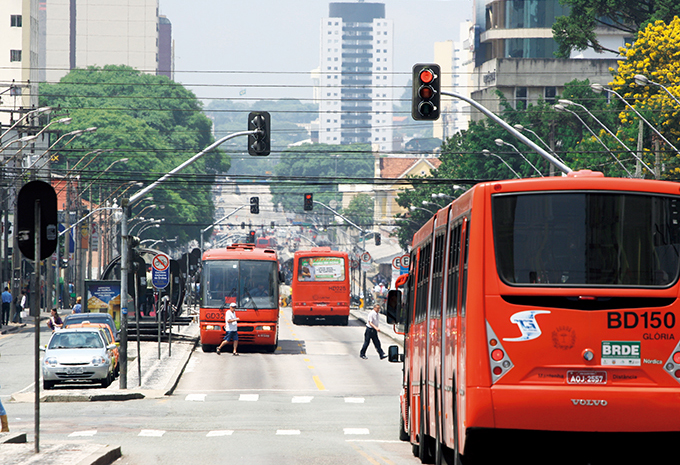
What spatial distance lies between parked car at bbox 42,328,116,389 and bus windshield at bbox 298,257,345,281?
25504 millimetres

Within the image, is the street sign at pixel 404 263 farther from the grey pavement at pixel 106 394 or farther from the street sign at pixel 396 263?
the grey pavement at pixel 106 394

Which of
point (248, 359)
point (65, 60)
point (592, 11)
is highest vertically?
point (65, 60)

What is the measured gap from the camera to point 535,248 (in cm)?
928

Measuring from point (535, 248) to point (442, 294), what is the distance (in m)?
2.24

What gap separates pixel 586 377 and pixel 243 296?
28.0 m

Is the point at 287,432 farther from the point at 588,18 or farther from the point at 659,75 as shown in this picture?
the point at 588,18

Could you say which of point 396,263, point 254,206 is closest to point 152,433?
point 396,263

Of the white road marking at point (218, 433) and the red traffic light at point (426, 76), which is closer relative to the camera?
the white road marking at point (218, 433)

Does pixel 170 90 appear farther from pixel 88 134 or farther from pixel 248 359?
pixel 248 359

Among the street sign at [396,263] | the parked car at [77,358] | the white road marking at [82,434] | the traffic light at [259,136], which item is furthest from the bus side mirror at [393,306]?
the street sign at [396,263]

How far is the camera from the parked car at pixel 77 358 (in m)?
26.9

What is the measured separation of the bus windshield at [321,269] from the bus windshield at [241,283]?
16.1 meters

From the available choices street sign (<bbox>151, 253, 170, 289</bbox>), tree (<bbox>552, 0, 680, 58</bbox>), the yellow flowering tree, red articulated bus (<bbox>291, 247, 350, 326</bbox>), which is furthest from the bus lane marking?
tree (<bbox>552, 0, 680, 58</bbox>)

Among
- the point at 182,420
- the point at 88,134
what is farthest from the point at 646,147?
the point at 88,134
